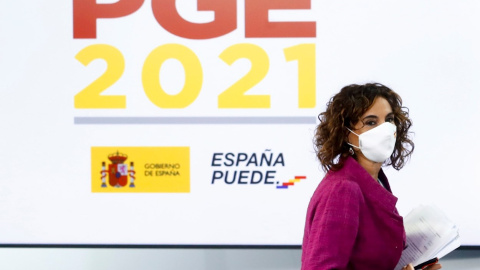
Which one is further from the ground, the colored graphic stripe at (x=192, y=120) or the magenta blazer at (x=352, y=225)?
the colored graphic stripe at (x=192, y=120)

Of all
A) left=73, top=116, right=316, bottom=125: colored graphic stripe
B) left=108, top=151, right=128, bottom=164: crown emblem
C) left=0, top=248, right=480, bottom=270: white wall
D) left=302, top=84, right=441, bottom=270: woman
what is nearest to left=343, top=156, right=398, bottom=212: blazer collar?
left=302, top=84, right=441, bottom=270: woman

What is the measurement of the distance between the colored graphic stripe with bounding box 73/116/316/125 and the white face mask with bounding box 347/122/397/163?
3.51 feet

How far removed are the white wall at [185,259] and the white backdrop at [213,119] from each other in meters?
0.06

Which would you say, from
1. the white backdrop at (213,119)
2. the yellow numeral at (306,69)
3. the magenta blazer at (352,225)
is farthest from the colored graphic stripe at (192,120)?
the magenta blazer at (352,225)

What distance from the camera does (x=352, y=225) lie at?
64.9 inches

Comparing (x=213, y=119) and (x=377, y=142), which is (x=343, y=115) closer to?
(x=377, y=142)

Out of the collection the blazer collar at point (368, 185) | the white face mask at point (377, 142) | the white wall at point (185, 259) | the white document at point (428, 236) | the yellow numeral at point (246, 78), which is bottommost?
the white wall at point (185, 259)

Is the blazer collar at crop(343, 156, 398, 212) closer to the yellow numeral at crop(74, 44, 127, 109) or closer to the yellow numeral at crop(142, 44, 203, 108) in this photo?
the yellow numeral at crop(142, 44, 203, 108)

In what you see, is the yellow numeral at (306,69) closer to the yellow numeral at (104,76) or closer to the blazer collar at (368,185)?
the yellow numeral at (104,76)

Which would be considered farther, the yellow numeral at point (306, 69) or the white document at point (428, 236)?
the yellow numeral at point (306, 69)

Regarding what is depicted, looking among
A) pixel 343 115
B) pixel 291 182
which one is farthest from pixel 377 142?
pixel 291 182

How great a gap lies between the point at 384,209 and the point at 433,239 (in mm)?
209

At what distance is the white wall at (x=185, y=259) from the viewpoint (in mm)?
2988

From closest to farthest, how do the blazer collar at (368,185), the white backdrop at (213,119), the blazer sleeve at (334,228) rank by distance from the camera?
1. the blazer sleeve at (334,228)
2. the blazer collar at (368,185)
3. the white backdrop at (213,119)
